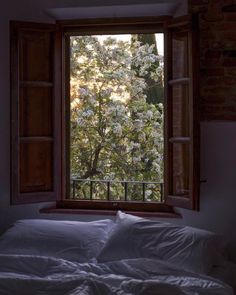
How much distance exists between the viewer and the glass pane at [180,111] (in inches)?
157

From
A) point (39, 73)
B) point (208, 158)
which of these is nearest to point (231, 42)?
point (208, 158)

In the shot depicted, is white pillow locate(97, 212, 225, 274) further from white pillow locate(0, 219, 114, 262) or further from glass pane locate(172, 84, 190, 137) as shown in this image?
glass pane locate(172, 84, 190, 137)

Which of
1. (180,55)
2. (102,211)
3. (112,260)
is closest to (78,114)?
(102,211)

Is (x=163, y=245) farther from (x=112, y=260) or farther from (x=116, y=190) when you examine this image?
(x=116, y=190)

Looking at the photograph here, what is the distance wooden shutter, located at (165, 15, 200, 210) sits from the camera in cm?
375

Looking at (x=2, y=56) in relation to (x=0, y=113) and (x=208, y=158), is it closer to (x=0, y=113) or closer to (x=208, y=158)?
(x=0, y=113)

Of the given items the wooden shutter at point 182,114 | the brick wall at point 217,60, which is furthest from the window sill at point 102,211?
the brick wall at point 217,60

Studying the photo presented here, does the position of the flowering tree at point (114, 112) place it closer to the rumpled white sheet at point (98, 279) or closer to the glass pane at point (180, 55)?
the glass pane at point (180, 55)

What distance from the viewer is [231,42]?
391cm

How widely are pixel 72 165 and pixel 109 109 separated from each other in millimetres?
586

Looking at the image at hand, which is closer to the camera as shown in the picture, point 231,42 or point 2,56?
point 231,42

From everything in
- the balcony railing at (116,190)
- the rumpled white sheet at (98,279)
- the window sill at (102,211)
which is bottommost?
the rumpled white sheet at (98,279)

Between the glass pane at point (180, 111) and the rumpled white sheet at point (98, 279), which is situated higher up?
the glass pane at point (180, 111)

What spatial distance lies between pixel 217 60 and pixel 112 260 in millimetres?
1688
